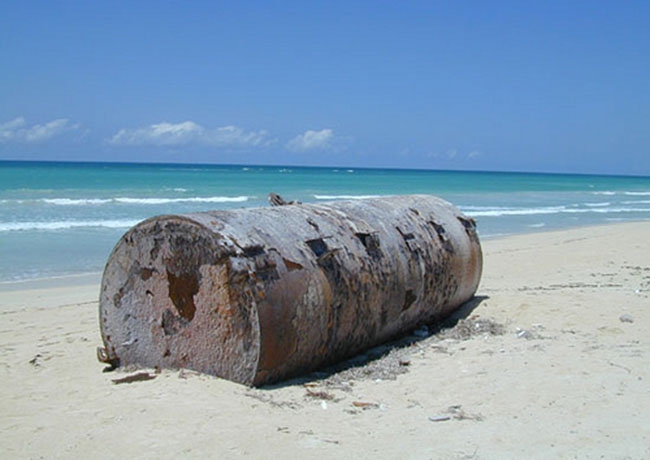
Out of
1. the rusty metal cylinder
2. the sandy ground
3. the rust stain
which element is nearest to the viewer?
the sandy ground

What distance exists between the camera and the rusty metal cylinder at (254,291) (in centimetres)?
459

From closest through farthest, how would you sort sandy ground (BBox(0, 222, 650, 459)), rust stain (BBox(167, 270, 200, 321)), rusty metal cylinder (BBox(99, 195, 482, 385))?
sandy ground (BBox(0, 222, 650, 459)), rusty metal cylinder (BBox(99, 195, 482, 385)), rust stain (BBox(167, 270, 200, 321))

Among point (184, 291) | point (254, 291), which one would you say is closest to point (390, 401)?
point (254, 291)

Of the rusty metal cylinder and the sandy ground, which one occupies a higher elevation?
the rusty metal cylinder

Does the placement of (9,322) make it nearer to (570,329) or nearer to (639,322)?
(570,329)

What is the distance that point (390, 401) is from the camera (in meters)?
4.59

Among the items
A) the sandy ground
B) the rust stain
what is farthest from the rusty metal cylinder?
the sandy ground

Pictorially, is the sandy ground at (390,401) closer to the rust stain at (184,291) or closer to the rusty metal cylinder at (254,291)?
the rusty metal cylinder at (254,291)

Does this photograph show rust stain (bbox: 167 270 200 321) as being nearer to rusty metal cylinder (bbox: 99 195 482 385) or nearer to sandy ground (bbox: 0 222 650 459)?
rusty metal cylinder (bbox: 99 195 482 385)

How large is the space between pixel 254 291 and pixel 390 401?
44.7 inches

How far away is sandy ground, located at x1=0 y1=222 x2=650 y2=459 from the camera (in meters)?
3.77

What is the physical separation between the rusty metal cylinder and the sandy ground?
0.19m

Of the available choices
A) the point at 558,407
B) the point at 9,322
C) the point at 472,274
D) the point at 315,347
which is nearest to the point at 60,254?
the point at 9,322

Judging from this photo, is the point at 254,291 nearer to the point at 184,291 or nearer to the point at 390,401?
the point at 184,291
